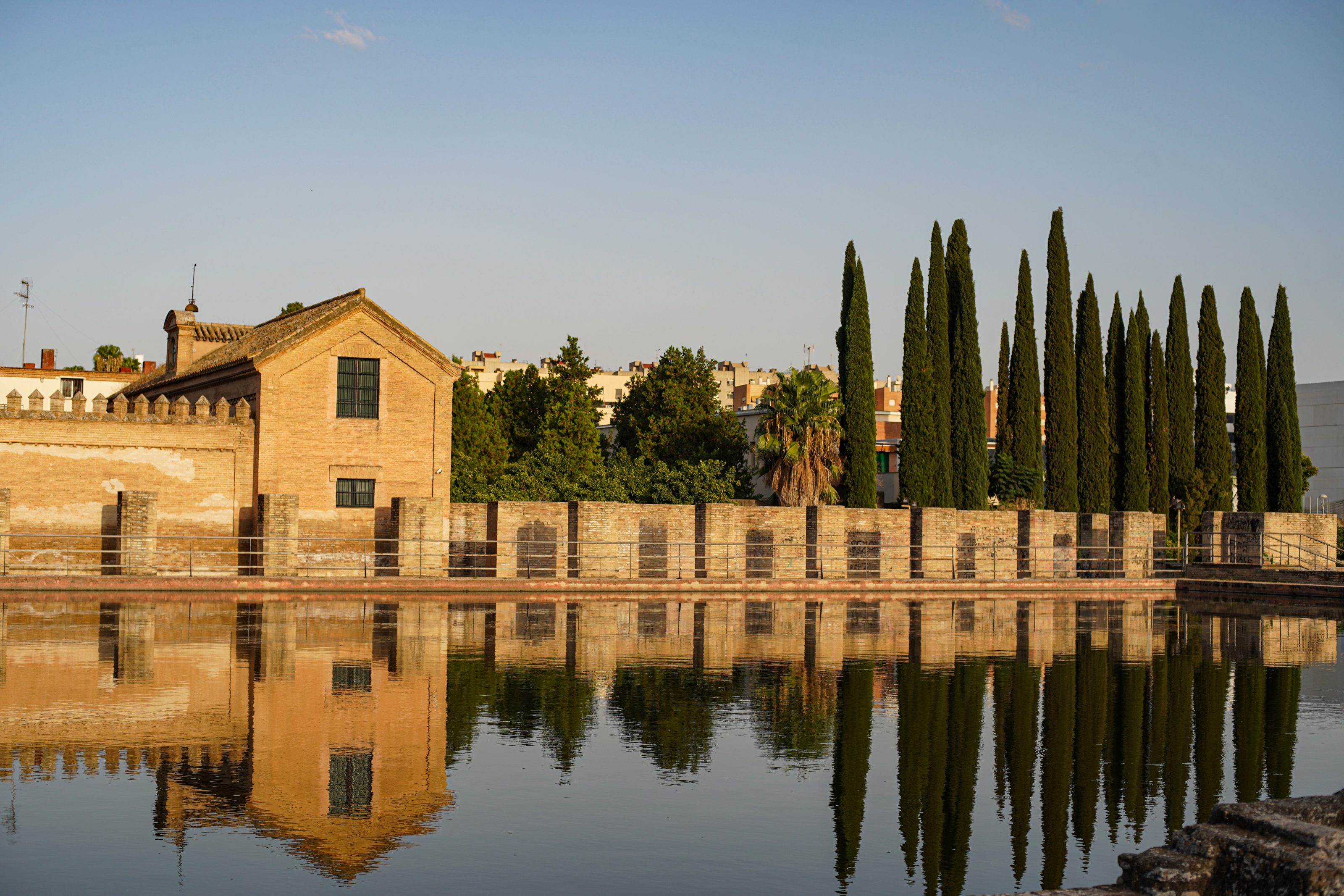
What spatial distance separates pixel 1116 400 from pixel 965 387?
845 cm

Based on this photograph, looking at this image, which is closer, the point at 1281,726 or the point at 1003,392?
the point at 1281,726

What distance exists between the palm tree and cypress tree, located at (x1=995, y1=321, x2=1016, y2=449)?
9.13m

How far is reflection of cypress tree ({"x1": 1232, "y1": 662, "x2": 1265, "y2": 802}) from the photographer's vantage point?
11.5 m

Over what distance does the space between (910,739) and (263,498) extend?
973 inches

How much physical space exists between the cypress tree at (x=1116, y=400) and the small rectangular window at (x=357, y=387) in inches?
1158

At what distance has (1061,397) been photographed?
5172 cm

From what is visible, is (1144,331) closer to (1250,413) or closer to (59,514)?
(1250,413)

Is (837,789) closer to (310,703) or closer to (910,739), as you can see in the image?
(910,739)

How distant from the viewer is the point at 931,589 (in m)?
38.0

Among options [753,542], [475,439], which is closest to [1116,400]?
[753,542]

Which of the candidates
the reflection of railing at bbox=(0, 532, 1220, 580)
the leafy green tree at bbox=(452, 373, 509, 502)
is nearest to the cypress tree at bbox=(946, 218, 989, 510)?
the reflection of railing at bbox=(0, 532, 1220, 580)

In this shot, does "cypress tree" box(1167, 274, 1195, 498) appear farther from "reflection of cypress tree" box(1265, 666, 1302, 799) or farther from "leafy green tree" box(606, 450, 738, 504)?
"reflection of cypress tree" box(1265, 666, 1302, 799)

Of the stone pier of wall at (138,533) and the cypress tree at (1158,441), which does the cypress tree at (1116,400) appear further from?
the stone pier of wall at (138,533)

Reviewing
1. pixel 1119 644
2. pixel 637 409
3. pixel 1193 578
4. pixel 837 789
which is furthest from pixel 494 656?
pixel 637 409
